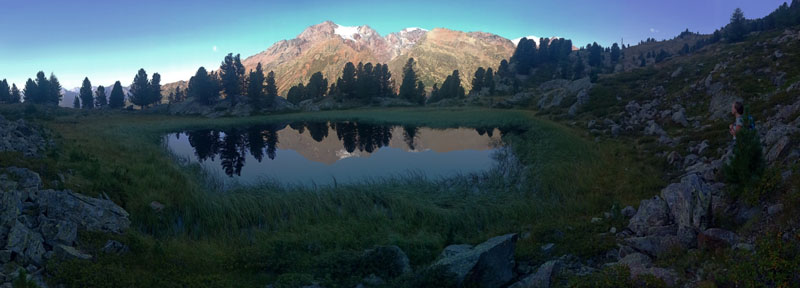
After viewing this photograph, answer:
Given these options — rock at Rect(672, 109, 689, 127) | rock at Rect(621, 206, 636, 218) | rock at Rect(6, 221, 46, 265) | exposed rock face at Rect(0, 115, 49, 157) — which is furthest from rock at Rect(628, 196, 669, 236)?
exposed rock face at Rect(0, 115, 49, 157)

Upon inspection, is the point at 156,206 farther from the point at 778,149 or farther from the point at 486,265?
the point at 778,149

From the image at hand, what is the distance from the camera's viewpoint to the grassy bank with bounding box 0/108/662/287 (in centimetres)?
1191

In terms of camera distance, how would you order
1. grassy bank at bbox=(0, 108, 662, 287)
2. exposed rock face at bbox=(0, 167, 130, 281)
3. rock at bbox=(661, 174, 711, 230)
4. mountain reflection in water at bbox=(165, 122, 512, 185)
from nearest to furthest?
1. exposed rock face at bbox=(0, 167, 130, 281)
2. rock at bbox=(661, 174, 711, 230)
3. grassy bank at bbox=(0, 108, 662, 287)
4. mountain reflection in water at bbox=(165, 122, 512, 185)

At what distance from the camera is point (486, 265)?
34.2 ft

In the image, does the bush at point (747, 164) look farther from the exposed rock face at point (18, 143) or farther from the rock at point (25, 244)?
the exposed rock face at point (18, 143)

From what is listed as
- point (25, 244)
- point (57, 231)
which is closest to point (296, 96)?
point (57, 231)

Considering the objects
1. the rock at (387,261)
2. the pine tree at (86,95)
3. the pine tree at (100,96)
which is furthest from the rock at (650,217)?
the pine tree at (86,95)

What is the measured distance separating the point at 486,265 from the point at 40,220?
1467 cm

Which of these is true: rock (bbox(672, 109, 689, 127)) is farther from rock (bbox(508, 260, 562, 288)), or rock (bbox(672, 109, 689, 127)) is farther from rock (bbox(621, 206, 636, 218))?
rock (bbox(508, 260, 562, 288))

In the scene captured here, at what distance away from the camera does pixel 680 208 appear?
38.2 ft

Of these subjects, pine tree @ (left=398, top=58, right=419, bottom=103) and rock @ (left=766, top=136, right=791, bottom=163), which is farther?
pine tree @ (left=398, top=58, right=419, bottom=103)

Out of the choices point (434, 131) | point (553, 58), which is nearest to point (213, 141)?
point (434, 131)

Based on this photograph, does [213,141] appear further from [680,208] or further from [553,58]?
[553,58]

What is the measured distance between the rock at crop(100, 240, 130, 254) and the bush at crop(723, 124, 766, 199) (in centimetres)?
2087
